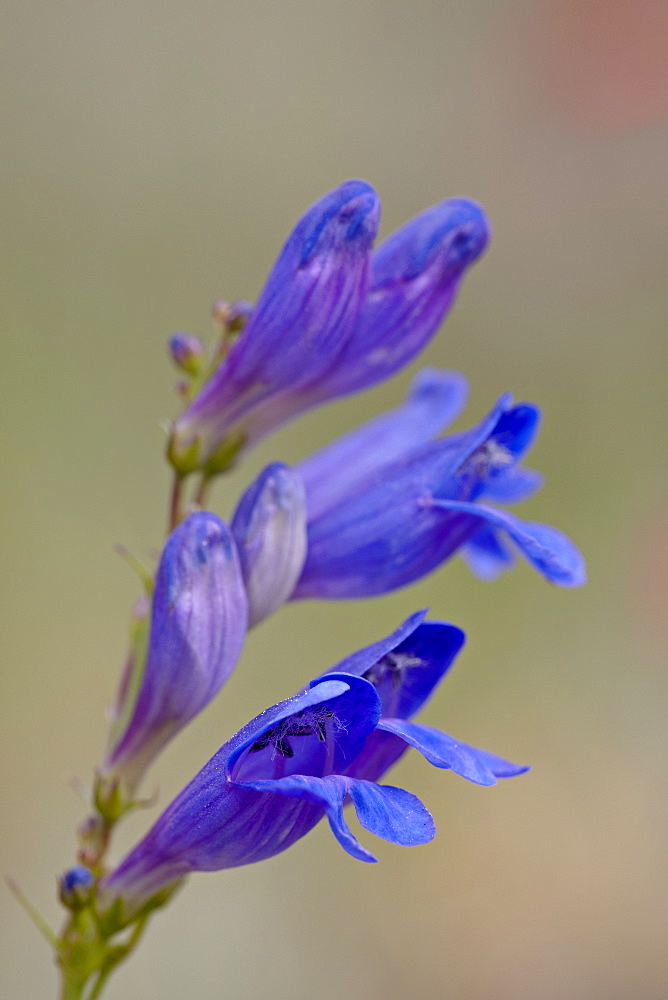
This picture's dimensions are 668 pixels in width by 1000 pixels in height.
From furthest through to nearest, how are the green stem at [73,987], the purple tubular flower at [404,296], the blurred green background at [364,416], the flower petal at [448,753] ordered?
the blurred green background at [364,416]
the purple tubular flower at [404,296]
the green stem at [73,987]
the flower petal at [448,753]

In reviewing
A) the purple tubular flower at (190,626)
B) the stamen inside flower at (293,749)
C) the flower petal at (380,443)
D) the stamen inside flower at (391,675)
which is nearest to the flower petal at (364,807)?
the stamen inside flower at (293,749)

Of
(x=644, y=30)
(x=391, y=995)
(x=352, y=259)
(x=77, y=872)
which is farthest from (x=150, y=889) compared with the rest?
(x=644, y=30)

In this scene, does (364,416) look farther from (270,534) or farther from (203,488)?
(270,534)

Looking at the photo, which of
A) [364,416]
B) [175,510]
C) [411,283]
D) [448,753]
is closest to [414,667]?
[448,753]

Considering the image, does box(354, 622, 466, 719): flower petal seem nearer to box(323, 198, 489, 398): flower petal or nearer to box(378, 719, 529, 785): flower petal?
box(378, 719, 529, 785): flower petal

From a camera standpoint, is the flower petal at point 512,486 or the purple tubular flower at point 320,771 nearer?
the purple tubular flower at point 320,771

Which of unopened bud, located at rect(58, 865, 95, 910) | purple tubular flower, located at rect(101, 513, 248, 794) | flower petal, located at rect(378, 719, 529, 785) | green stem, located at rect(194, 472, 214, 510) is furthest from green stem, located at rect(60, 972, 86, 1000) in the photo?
green stem, located at rect(194, 472, 214, 510)

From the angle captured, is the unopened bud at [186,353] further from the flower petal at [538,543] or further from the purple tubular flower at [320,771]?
the purple tubular flower at [320,771]
